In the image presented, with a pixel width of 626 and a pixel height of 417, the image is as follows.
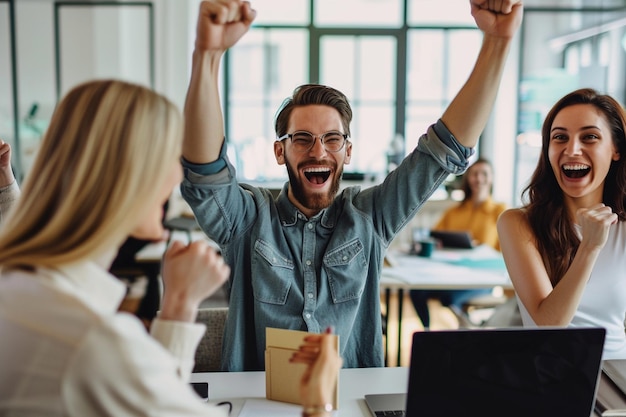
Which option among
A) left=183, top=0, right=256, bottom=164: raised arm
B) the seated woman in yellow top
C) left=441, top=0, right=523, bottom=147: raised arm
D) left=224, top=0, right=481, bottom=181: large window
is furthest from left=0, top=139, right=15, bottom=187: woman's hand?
left=224, top=0, right=481, bottom=181: large window

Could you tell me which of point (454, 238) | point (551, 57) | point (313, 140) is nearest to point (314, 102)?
point (313, 140)

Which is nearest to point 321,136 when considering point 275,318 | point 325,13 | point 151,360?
point 275,318

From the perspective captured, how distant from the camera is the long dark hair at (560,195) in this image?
1879mm

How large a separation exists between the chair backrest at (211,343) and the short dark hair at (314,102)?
629 millimetres

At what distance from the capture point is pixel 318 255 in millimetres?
1646

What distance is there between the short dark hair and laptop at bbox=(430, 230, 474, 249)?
7.85 feet

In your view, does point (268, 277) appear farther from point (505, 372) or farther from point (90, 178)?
point (90, 178)

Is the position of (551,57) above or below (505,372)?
above

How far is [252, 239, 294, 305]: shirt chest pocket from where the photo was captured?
1.59 metres

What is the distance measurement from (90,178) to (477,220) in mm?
3687

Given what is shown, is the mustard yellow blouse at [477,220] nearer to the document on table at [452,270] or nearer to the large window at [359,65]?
the document on table at [452,270]

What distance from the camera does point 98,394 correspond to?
77 cm

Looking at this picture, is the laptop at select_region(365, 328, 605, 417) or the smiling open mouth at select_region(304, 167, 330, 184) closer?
the laptop at select_region(365, 328, 605, 417)

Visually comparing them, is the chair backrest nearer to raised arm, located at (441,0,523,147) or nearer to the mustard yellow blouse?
raised arm, located at (441,0,523,147)
